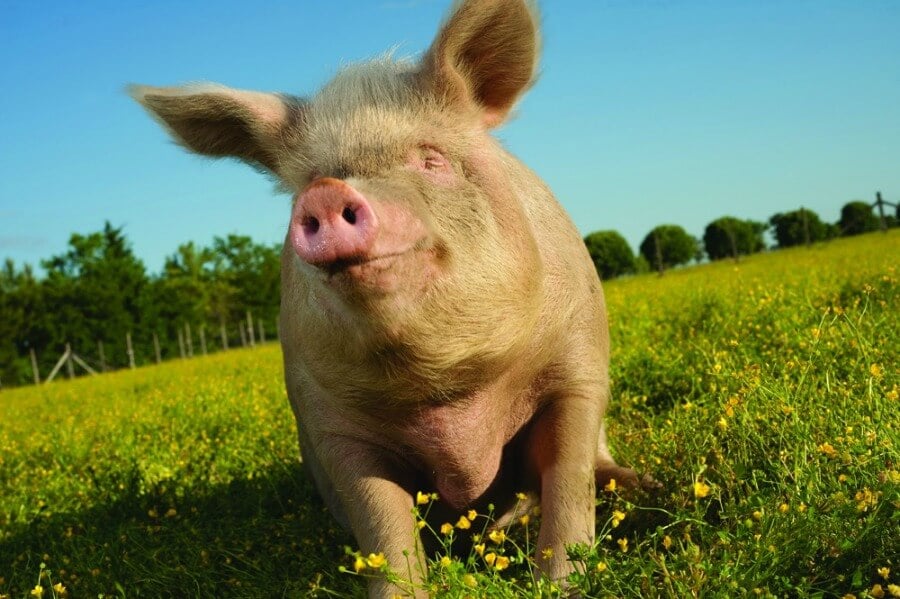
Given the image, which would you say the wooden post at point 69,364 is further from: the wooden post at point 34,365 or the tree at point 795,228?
the tree at point 795,228

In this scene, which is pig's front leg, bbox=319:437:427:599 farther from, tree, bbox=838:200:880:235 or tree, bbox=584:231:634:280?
tree, bbox=838:200:880:235

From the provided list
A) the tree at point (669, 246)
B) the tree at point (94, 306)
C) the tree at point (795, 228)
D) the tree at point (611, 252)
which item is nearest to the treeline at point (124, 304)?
the tree at point (94, 306)

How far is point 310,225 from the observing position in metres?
2.56

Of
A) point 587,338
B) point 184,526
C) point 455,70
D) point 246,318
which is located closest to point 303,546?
point 184,526

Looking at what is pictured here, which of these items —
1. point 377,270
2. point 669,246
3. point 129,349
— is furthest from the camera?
point 669,246

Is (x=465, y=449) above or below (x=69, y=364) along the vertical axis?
below

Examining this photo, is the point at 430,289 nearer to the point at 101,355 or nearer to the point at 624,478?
the point at 624,478

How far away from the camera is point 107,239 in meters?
60.3

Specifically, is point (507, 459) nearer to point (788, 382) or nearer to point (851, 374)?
point (788, 382)

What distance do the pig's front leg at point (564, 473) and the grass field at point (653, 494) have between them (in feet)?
0.41

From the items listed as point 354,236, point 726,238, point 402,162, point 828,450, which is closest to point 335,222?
point 354,236

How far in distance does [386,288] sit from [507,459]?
127 centimetres

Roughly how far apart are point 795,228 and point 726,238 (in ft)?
18.9

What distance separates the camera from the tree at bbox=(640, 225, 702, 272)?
69.7m
